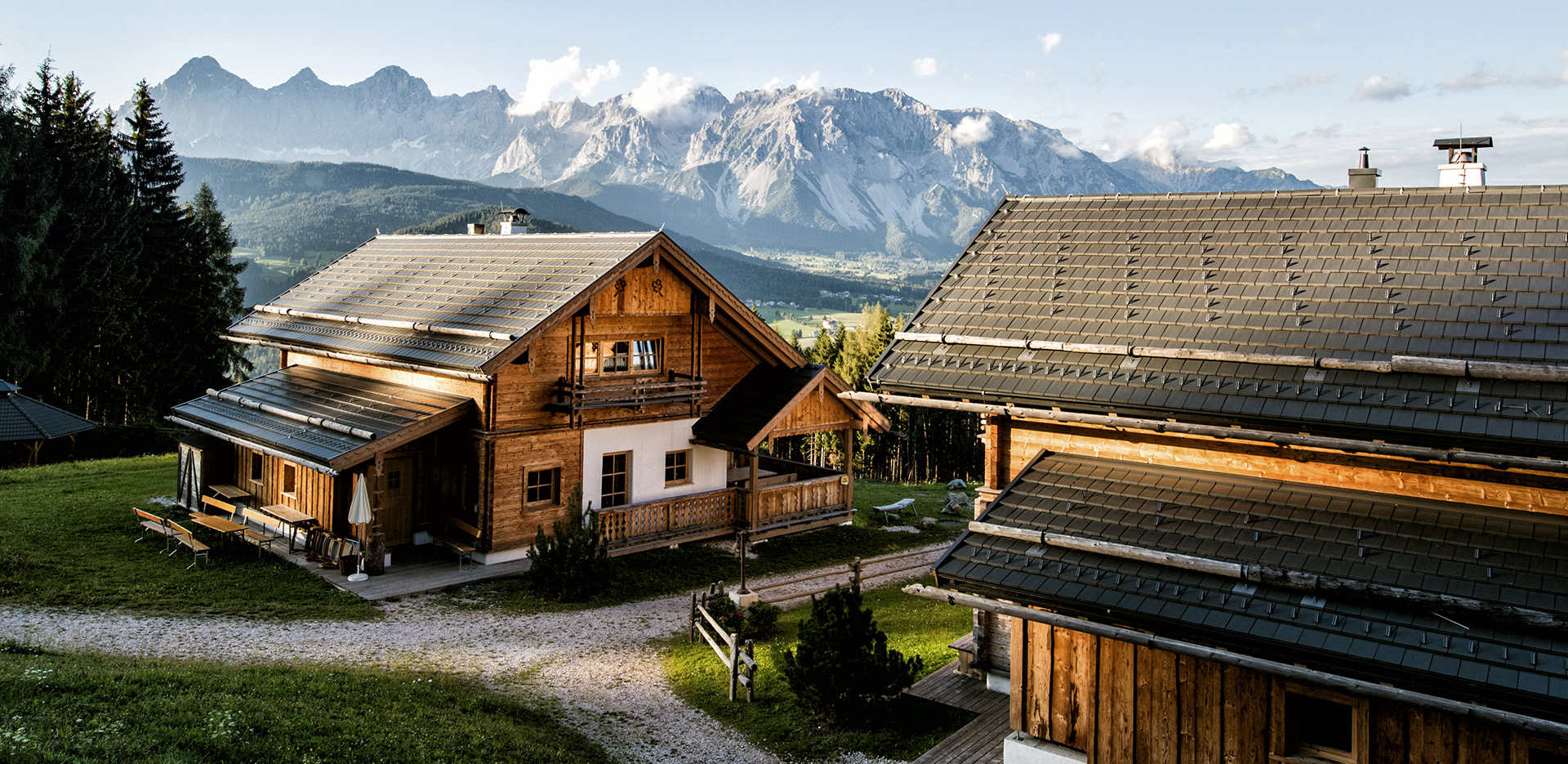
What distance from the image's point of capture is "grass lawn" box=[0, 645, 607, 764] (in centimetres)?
879

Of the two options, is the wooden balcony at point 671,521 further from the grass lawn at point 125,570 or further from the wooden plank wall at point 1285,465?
the wooden plank wall at point 1285,465

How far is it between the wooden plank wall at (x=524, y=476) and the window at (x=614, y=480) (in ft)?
2.42

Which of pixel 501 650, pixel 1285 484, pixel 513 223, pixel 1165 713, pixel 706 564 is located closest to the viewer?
pixel 1165 713

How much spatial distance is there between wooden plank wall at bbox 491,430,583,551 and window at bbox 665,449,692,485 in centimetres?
257

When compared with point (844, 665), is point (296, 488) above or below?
above

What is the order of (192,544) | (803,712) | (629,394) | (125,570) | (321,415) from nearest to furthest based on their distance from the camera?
(803,712)
(125,570)
(192,544)
(321,415)
(629,394)

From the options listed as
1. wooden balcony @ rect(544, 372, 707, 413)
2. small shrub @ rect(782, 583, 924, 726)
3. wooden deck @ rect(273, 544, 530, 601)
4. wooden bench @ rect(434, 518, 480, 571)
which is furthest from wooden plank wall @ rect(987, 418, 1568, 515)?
wooden bench @ rect(434, 518, 480, 571)

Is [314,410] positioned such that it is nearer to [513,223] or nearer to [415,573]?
[415,573]

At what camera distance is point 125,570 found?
18.0 metres

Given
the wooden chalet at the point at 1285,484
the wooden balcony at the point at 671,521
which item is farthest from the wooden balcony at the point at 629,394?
the wooden chalet at the point at 1285,484


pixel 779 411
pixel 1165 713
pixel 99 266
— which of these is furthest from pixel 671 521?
Result: pixel 99 266

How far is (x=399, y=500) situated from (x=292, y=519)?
2.08 m

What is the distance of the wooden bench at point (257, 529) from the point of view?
19.5 metres

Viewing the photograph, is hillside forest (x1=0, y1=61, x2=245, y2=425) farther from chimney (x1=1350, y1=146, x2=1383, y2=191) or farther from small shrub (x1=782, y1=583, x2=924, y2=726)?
chimney (x1=1350, y1=146, x2=1383, y2=191)
